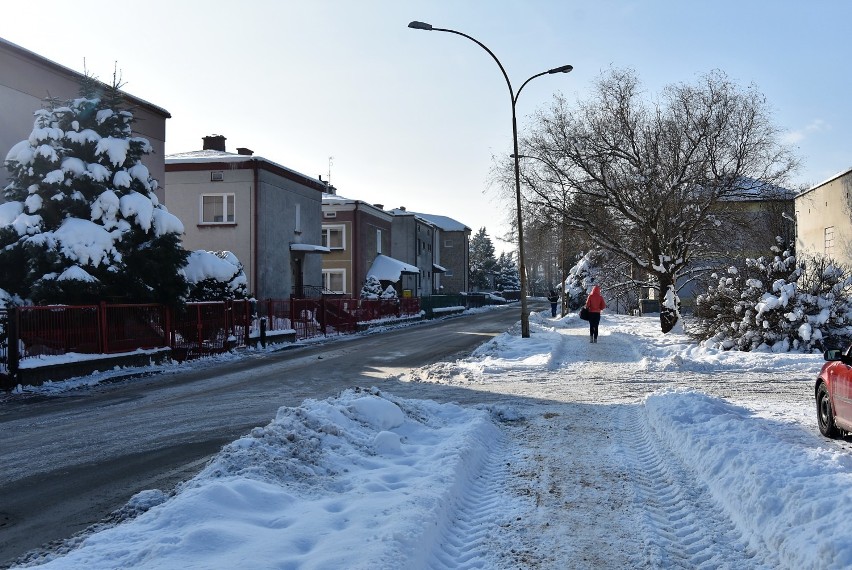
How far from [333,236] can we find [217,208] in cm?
1501

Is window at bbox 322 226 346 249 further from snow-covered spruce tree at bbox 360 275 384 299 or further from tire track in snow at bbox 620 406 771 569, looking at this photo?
tire track in snow at bbox 620 406 771 569

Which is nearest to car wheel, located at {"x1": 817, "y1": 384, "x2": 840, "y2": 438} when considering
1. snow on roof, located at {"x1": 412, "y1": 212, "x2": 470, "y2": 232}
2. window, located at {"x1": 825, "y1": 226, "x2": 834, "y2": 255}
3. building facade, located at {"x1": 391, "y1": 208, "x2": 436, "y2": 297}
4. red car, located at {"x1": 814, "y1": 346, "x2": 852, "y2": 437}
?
red car, located at {"x1": 814, "y1": 346, "x2": 852, "y2": 437}

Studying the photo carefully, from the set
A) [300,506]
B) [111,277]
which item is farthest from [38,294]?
[300,506]

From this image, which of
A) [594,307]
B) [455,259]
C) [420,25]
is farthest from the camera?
[455,259]

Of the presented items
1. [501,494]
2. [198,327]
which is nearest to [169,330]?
[198,327]

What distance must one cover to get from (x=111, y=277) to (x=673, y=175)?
1802cm

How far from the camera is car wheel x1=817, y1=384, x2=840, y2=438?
7953mm

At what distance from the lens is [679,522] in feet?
17.4

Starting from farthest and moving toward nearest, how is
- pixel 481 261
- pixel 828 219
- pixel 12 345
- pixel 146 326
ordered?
pixel 481 261
pixel 828 219
pixel 146 326
pixel 12 345

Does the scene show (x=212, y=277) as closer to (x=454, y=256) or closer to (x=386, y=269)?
(x=386, y=269)

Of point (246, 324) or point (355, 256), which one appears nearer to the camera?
point (246, 324)

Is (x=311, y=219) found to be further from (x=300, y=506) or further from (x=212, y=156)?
(x=300, y=506)

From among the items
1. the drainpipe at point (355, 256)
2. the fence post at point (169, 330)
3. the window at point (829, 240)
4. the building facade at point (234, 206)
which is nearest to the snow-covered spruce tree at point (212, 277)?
the fence post at point (169, 330)

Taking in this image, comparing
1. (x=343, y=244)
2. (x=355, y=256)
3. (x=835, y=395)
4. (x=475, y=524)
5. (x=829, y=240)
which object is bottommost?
(x=475, y=524)
